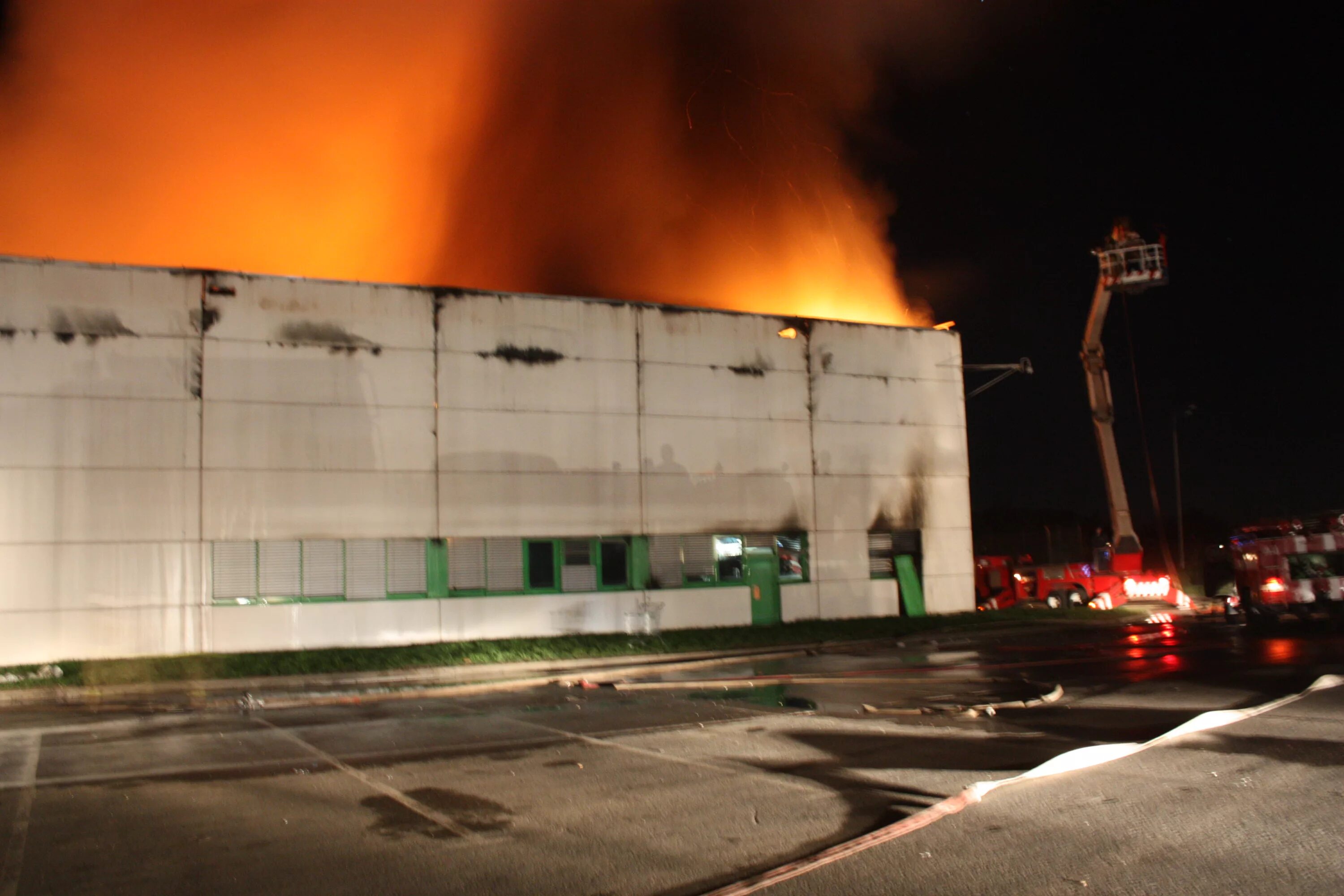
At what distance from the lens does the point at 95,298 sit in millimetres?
18500

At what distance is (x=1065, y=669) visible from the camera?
15945 mm

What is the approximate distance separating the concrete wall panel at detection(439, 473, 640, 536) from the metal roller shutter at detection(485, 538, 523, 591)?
22 cm

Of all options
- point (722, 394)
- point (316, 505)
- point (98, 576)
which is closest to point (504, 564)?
point (316, 505)

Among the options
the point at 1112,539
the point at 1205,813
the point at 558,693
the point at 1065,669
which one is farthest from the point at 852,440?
the point at 1205,813

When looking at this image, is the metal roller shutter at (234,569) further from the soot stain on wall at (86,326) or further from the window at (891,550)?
the window at (891,550)

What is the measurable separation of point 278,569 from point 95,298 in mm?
5795

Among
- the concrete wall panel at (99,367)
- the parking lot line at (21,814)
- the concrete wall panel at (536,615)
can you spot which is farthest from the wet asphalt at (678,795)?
the concrete wall panel at (99,367)

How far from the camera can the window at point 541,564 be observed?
841 inches

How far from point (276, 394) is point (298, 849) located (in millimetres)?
14381

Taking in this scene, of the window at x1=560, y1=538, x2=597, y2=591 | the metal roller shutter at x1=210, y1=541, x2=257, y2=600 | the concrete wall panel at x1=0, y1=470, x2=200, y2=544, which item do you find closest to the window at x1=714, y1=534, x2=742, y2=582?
the window at x1=560, y1=538, x2=597, y2=591

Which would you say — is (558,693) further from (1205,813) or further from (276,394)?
(1205,813)

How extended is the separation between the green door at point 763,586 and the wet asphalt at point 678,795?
942 centimetres

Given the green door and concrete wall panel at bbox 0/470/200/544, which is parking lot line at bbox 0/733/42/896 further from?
the green door

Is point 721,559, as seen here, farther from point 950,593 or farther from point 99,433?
point 99,433
